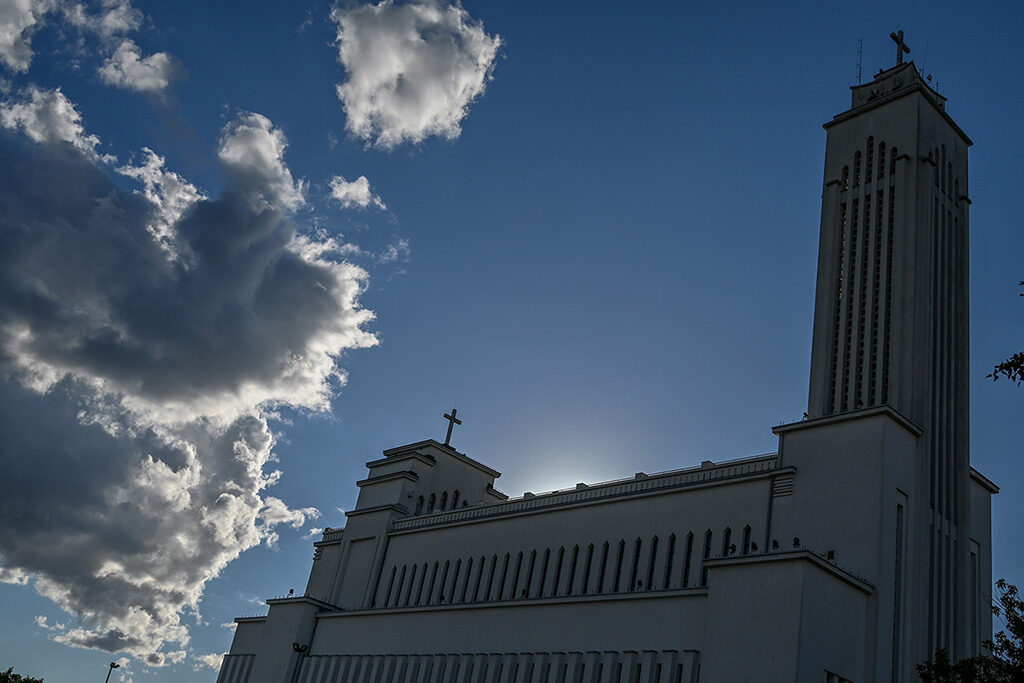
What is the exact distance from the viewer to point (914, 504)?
36156mm

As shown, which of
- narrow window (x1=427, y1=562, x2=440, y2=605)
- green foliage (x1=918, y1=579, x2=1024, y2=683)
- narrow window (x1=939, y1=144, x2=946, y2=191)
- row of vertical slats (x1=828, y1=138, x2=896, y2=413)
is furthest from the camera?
narrow window (x1=427, y1=562, x2=440, y2=605)

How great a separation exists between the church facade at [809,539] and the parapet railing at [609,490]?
130 millimetres

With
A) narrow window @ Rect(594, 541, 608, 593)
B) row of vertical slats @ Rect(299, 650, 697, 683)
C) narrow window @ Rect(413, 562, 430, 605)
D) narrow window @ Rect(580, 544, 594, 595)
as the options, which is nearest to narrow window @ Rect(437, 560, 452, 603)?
narrow window @ Rect(413, 562, 430, 605)

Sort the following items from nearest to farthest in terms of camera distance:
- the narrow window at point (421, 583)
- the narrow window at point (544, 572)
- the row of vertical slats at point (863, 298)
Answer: the row of vertical slats at point (863, 298)
the narrow window at point (544, 572)
the narrow window at point (421, 583)

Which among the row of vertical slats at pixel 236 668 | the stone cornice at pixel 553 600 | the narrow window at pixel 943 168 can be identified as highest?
the narrow window at pixel 943 168

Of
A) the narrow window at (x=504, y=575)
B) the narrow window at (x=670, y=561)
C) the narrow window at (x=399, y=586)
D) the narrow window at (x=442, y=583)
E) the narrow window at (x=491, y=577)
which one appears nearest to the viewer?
the narrow window at (x=670, y=561)

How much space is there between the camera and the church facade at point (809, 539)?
32.4 m

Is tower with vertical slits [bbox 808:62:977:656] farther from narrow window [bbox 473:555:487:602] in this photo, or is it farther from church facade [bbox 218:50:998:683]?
narrow window [bbox 473:555:487:602]

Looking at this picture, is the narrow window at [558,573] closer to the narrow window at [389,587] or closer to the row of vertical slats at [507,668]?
the row of vertical slats at [507,668]

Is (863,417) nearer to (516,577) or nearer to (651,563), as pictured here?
(651,563)

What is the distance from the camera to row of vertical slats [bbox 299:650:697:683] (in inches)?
1345

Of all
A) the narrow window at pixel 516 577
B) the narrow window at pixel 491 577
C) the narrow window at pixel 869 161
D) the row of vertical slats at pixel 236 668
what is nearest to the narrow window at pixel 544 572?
the narrow window at pixel 516 577

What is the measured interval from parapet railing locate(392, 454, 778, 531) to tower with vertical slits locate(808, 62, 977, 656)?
13.7ft

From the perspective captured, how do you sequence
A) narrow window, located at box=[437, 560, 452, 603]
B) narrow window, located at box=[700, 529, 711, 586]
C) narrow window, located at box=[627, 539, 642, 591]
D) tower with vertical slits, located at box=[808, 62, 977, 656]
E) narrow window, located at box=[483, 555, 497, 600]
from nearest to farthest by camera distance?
tower with vertical slits, located at box=[808, 62, 977, 656], narrow window, located at box=[700, 529, 711, 586], narrow window, located at box=[627, 539, 642, 591], narrow window, located at box=[483, 555, 497, 600], narrow window, located at box=[437, 560, 452, 603]
